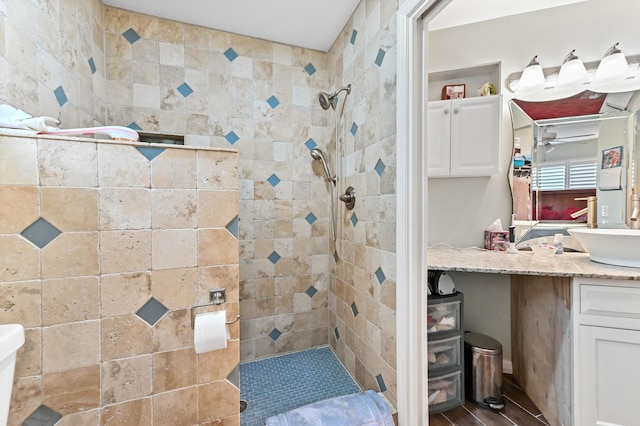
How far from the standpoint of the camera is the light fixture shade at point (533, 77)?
1713 mm

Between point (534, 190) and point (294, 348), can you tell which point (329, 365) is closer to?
point (294, 348)

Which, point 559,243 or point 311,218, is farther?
point 311,218

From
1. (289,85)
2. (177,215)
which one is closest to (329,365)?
(177,215)

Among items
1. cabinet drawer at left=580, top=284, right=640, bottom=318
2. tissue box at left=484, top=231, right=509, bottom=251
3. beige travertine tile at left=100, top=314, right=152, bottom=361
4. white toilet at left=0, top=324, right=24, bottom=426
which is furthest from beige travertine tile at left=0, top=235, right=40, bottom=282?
tissue box at left=484, top=231, right=509, bottom=251

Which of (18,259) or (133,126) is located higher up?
(133,126)

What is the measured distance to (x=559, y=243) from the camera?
1.67 metres

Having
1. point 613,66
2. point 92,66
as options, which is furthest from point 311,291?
point 613,66

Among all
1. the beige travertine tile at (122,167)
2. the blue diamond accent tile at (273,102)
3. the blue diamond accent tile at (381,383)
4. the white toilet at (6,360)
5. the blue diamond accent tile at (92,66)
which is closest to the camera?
the white toilet at (6,360)

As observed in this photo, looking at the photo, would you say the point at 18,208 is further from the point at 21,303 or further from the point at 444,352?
the point at 444,352

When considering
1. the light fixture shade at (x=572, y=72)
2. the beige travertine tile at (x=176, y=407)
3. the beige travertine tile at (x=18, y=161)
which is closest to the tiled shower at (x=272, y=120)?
the beige travertine tile at (x=18, y=161)

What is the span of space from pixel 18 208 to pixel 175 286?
21.8 inches

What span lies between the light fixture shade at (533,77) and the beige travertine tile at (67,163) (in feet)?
8.21

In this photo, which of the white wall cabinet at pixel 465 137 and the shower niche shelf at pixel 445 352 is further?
the white wall cabinet at pixel 465 137

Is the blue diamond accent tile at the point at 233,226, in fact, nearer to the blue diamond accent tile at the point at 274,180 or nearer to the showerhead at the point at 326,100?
the blue diamond accent tile at the point at 274,180
